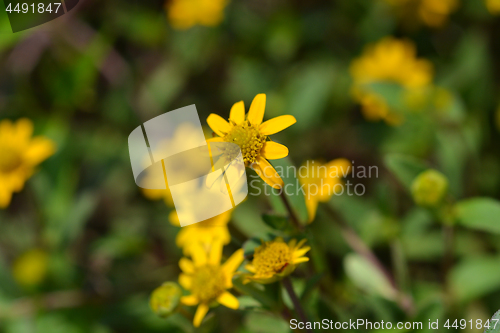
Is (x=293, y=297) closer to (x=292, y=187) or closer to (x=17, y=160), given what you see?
(x=292, y=187)

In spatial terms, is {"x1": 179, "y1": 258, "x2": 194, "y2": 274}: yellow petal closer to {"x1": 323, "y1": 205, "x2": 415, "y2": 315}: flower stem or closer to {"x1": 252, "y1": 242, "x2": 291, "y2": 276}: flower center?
{"x1": 252, "y1": 242, "x2": 291, "y2": 276}: flower center

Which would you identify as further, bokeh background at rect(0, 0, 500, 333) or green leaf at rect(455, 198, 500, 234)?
bokeh background at rect(0, 0, 500, 333)

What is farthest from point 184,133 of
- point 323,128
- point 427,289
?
point 427,289

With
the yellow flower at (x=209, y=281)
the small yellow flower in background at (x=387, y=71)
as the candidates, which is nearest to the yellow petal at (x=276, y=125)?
the yellow flower at (x=209, y=281)

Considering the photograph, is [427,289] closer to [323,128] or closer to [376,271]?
[376,271]

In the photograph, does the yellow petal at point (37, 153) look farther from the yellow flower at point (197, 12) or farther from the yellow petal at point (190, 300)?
the yellow flower at point (197, 12)

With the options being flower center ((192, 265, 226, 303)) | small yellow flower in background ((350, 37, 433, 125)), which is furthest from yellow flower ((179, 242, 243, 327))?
small yellow flower in background ((350, 37, 433, 125))
